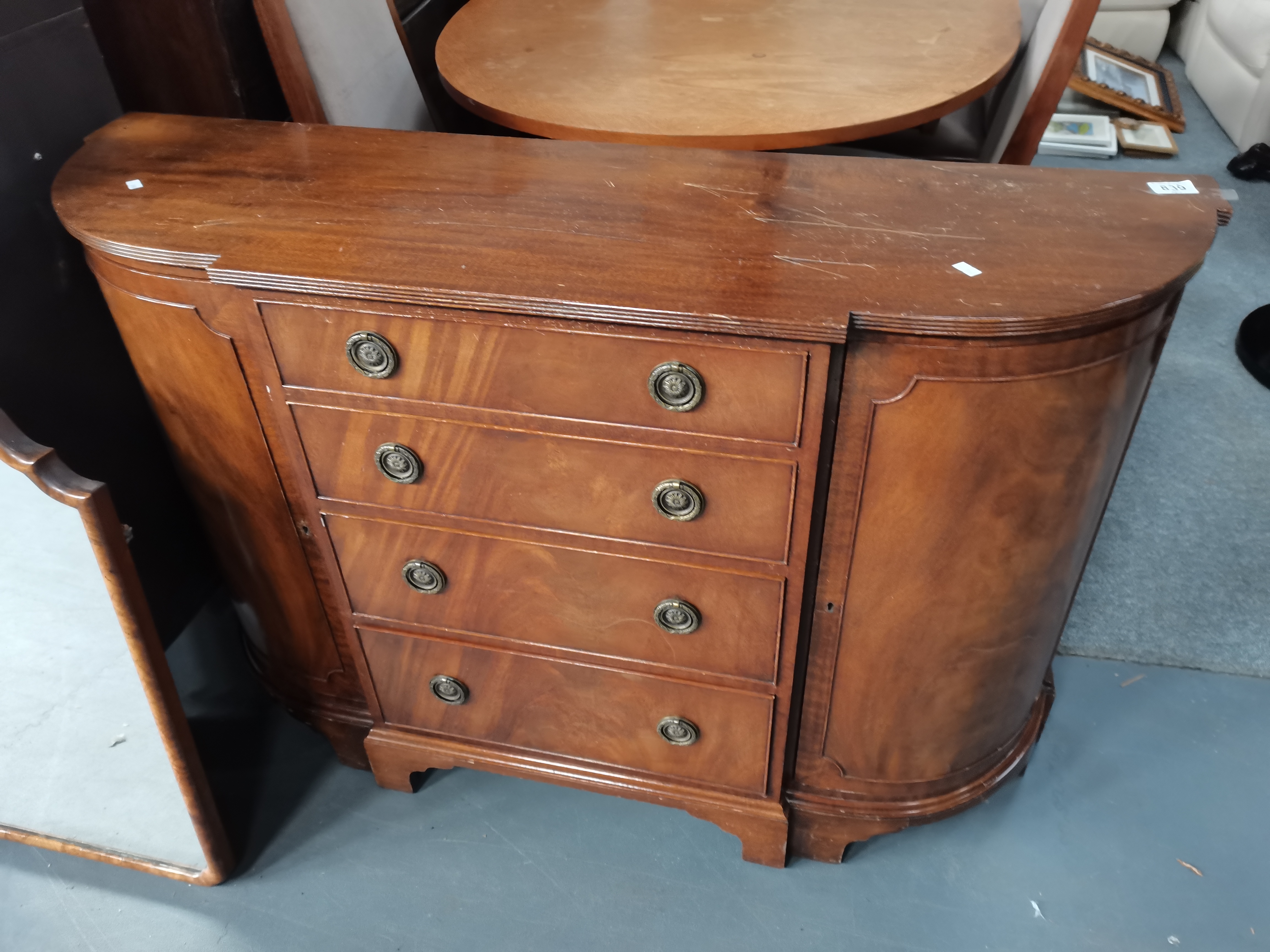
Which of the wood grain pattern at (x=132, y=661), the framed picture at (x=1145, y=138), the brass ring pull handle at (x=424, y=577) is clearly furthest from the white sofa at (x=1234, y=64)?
the wood grain pattern at (x=132, y=661)

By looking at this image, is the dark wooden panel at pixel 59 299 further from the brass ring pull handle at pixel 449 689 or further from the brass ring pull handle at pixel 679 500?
the brass ring pull handle at pixel 679 500

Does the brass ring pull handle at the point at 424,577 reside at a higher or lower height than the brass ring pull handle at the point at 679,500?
lower

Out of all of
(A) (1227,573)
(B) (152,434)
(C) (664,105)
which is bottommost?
(A) (1227,573)

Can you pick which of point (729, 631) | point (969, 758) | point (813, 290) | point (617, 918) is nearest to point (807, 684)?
point (729, 631)

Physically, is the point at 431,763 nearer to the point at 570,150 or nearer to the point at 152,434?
the point at 152,434

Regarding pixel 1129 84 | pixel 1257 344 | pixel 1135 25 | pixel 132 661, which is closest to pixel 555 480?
pixel 132 661

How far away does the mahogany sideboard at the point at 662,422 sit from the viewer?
3.44ft

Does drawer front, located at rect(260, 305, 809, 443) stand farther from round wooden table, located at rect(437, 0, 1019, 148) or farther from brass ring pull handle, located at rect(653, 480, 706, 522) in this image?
round wooden table, located at rect(437, 0, 1019, 148)

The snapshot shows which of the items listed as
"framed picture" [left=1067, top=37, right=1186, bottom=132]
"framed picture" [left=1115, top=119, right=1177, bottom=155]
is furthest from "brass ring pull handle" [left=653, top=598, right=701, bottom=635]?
"framed picture" [left=1067, top=37, right=1186, bottom=132]

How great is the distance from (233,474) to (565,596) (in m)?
0.51

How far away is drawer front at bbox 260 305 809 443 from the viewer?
104cm

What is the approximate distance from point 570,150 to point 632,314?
0.45 meters

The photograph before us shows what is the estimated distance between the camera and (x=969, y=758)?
1.45 meters

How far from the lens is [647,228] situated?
3.80ft
